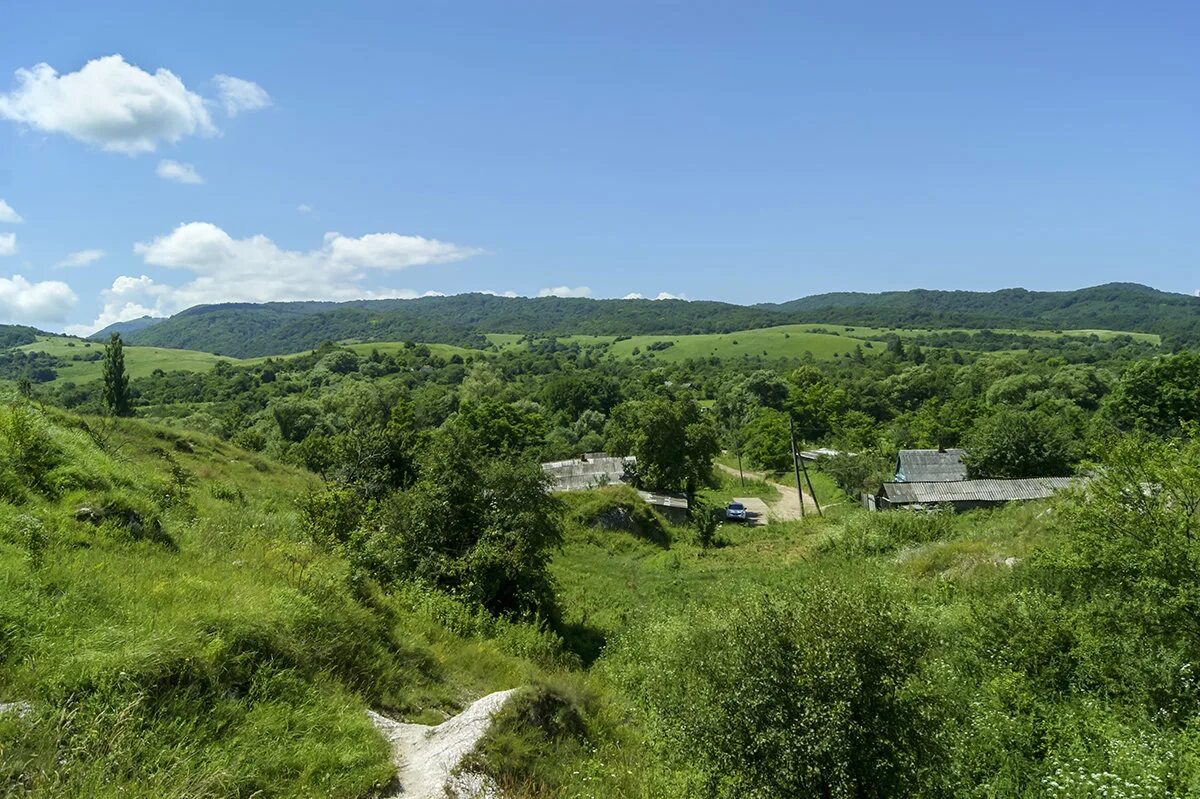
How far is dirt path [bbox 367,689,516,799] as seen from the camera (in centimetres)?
617

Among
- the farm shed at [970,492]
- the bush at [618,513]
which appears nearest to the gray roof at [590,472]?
the bush at [618,513]

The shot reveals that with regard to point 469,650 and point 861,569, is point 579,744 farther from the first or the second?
point 861,569

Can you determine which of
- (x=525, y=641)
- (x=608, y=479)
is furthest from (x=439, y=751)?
(x=608, y=479)

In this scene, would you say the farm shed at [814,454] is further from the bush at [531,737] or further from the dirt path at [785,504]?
the bush at [531,737]

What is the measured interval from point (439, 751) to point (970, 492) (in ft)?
132

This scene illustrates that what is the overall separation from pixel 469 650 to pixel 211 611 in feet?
18.1

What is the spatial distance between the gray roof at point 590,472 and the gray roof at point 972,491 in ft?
64.1

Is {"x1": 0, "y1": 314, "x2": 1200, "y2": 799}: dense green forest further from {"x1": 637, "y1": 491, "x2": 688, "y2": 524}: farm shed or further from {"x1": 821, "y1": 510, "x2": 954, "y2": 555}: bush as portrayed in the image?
{"x1": 637, "y1": 491, "x2": 688, "y2": 524}: farm shed

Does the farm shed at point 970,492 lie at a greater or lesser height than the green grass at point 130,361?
lesser

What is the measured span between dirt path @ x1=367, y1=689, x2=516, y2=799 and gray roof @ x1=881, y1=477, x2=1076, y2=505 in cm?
3745

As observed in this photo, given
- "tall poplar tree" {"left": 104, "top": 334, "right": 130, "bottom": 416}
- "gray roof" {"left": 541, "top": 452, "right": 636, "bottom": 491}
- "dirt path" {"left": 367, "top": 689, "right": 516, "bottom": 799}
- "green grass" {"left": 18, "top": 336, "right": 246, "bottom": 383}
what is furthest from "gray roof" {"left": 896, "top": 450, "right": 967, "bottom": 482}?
"green grass" {"left": 18, "top": 336, "right": 246, "bottom": 383}

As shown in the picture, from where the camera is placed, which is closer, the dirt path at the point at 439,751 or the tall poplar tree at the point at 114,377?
the dirt path at the point at 439,751

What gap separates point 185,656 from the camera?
632 cm

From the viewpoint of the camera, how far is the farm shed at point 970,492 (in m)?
37.3
